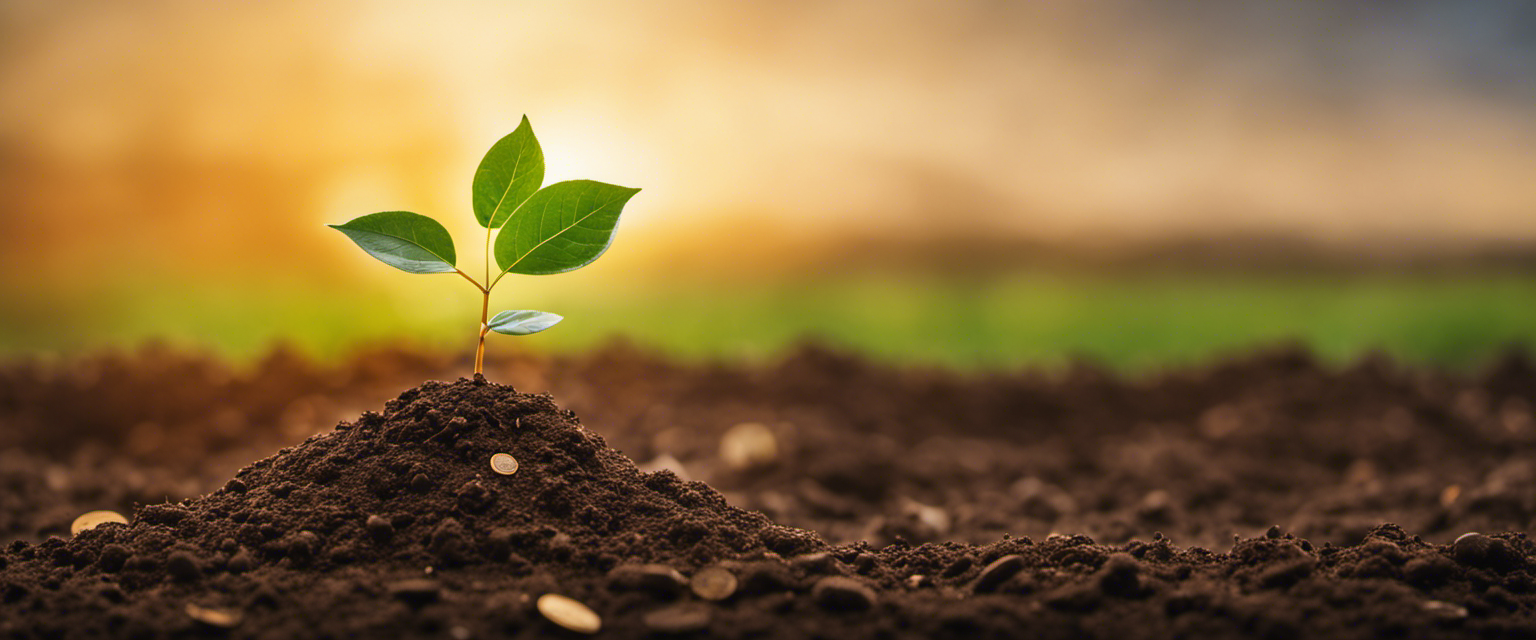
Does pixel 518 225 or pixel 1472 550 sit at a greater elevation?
pixel 518 225

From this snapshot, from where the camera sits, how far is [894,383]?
17.5ft

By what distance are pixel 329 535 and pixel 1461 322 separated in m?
7.71

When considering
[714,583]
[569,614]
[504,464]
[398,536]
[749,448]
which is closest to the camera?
[569,614]

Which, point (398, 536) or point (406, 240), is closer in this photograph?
point (398, 536)

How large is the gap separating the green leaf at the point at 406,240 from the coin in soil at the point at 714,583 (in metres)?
0.75

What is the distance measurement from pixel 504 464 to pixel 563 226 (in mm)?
442

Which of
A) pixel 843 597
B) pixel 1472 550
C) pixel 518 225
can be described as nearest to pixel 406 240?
pixel 518 225

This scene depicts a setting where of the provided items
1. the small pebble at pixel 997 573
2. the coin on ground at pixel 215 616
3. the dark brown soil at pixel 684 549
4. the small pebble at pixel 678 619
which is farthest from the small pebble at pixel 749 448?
the coin on ground at pixel 215 616

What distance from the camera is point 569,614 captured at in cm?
137

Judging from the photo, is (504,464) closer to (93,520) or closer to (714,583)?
(714,583)

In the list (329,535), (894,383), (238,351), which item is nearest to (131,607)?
(329,535)

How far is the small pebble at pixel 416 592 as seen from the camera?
4.63 feet

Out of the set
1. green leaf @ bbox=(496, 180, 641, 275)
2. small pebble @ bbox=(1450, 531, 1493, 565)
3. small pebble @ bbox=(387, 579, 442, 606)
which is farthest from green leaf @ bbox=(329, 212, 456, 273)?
small pebble @ bbox=(1450, 531, 1493, 565)

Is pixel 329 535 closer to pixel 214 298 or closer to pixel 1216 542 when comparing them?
pixel 1216 542
